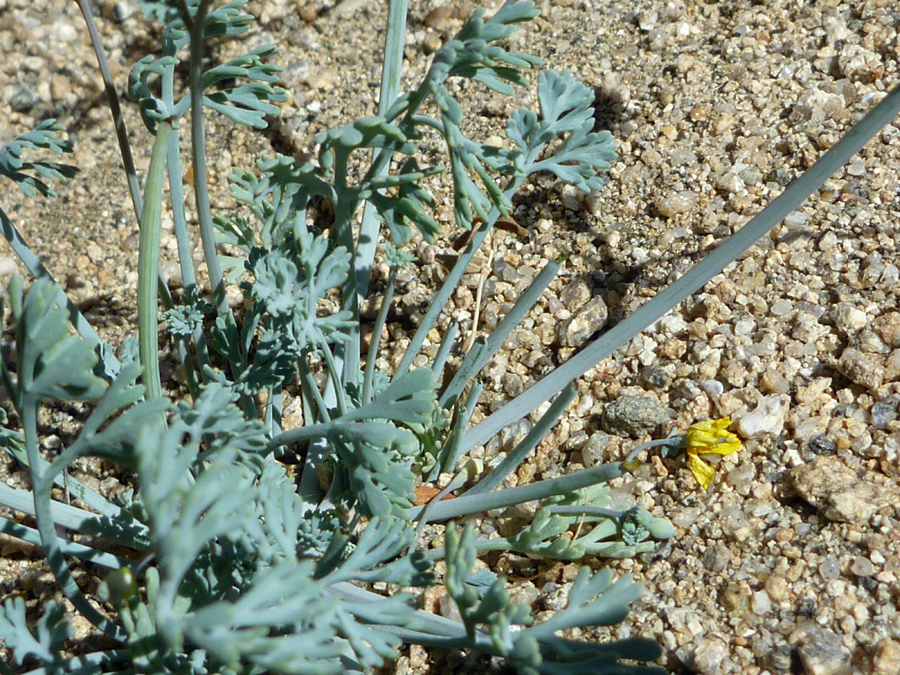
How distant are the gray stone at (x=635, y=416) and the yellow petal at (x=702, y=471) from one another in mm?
133

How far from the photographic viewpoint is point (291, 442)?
1.46 metres

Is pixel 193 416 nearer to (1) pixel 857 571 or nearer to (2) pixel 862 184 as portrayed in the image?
(1) pixel 857 571

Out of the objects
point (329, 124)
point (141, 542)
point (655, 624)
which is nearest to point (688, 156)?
point (329, 124)

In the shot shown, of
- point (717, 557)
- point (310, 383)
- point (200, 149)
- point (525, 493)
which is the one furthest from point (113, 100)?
point (717, 557)

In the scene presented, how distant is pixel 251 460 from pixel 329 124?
1412 millimetres

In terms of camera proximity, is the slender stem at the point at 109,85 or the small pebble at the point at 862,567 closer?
the small pebble at the point at 862,567

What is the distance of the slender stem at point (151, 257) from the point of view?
4.39 ft

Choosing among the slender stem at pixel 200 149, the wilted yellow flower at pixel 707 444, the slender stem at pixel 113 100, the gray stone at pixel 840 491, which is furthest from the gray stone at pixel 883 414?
the slender stem at pixel 113 100

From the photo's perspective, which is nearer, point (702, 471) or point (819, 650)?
point (819, 650)

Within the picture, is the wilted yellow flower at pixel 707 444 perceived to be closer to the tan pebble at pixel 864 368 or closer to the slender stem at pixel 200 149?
the tan pebble at pixel 864 368

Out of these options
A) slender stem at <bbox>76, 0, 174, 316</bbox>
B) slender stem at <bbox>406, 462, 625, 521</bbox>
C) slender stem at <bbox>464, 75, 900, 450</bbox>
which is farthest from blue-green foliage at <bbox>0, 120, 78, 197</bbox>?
slender stem at <bbox>406, 462, 625, 521</bbox>

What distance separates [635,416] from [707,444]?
19cm

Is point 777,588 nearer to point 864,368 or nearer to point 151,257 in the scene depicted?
point 864,368

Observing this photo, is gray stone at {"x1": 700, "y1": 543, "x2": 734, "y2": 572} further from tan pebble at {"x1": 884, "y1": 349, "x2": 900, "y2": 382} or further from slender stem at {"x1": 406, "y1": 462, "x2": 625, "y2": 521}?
tan pebble at {"x1": 884, "y1": 349, "x2": 900, "y2": 382}
